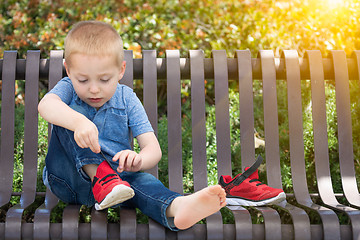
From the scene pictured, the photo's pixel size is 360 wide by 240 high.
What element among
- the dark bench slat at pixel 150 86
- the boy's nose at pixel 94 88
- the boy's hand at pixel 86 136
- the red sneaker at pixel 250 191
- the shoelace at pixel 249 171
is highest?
the dark bench slat at pixel 150 86

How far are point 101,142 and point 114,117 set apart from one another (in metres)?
0.13

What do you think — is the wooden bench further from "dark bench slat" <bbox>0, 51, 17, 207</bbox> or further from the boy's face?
the boy's face

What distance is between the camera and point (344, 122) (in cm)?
246

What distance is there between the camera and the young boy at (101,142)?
64.8 inches

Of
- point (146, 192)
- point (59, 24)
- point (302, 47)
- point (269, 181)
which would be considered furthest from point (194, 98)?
point (59, 24)

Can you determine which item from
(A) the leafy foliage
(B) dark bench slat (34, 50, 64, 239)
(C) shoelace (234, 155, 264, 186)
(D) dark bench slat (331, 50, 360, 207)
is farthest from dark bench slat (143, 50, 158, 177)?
(A) the leafy foliage

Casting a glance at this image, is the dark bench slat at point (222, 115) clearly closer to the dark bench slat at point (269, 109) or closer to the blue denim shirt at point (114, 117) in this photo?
the dark bench slat at point (269, 109)

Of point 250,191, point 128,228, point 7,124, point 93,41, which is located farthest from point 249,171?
point 7,124

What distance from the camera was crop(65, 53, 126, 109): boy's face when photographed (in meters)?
1.80

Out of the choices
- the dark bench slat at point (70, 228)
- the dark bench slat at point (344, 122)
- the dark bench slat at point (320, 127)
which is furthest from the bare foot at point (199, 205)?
the dark bench slat at point (344, 122)

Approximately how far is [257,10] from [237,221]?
2.79m

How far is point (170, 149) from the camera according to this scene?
93.7 inches

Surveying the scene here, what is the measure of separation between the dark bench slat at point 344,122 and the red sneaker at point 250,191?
1.77 ft

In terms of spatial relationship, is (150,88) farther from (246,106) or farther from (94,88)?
(94,88)
